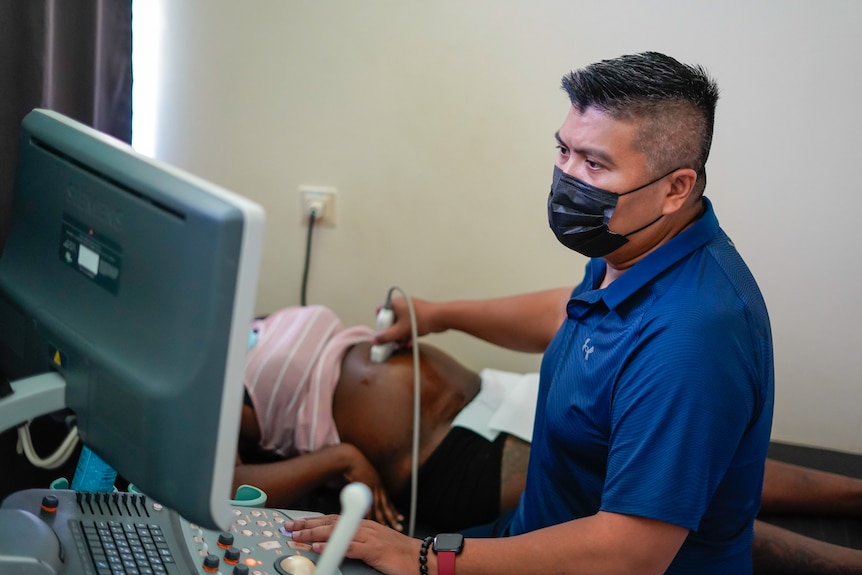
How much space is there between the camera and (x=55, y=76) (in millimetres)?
1736

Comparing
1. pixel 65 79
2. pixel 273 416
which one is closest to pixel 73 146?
pixel 65 79

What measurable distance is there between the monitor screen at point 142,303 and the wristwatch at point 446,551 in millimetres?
446

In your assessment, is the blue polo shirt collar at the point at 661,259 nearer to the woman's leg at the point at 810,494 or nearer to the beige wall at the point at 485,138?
the woman's leg at the point at 810,494

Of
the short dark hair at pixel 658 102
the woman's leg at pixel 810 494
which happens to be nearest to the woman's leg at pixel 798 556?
the woman's leg at pixel 810 494

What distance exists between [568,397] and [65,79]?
1209 mm

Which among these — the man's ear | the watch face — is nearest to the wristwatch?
the watch face

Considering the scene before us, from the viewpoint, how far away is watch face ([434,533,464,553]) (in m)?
1.20

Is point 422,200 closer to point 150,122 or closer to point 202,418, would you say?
point 150,122

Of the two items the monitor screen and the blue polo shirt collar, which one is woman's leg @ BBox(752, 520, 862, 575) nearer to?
the blue polo shirt collar

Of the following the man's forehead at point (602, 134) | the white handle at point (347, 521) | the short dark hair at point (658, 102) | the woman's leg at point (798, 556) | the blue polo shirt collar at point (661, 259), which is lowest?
the woman's leg at point (798, 556)

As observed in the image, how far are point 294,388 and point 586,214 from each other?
3.12 feet

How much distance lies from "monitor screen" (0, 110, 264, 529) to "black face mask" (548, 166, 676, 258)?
72 centimetres

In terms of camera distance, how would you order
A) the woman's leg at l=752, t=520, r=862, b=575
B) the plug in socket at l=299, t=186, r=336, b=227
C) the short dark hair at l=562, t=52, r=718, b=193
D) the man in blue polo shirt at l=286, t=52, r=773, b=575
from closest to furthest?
the man in blue polo shirt at l=286, t=52, r=773, b=575
the short dark hair at l=562, t=52, r=718, b=193
the woman's leg at l=752, t=520, r=862, b=575
the plug in socket at l=299, t=186, r=336, b=227

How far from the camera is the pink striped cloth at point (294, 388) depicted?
Answer: 2.02 metres
